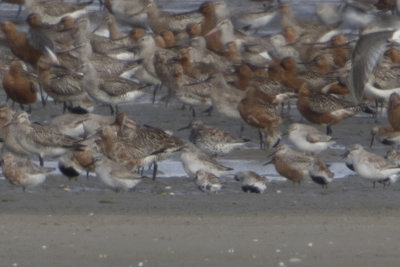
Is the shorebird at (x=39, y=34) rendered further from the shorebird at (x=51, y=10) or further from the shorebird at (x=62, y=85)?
the shorebird at (x=62, y=85)

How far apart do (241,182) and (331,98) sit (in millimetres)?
3940

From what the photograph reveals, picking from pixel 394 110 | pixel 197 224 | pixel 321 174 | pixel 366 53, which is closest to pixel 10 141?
pixel 321 174

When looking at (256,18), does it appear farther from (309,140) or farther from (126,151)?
(126,151)

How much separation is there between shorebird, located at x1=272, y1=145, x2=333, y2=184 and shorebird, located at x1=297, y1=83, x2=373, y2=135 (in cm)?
252

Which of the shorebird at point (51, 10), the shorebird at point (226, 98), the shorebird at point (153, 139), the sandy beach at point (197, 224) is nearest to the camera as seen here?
the sandy beach at point (197, 224)

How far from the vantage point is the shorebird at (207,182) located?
11516mm

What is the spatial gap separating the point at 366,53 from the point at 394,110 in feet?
9.57

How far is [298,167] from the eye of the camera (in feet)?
40.1

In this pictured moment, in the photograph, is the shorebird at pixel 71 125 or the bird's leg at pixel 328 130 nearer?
the shorebird at pixel 71 125

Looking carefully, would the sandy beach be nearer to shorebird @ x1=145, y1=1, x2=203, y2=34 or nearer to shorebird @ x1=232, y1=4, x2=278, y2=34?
shorebird @ x1=145, y1=1, x2=203, y2=34

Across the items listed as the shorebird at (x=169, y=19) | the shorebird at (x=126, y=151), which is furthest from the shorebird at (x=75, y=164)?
the shorebird at (x=169, y=19)

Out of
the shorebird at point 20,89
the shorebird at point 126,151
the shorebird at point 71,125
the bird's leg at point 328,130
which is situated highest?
the shorebird at point 126,151

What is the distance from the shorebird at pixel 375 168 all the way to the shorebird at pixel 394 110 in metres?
2.07


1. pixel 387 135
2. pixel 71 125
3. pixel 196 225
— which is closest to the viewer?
pixel 196 225
